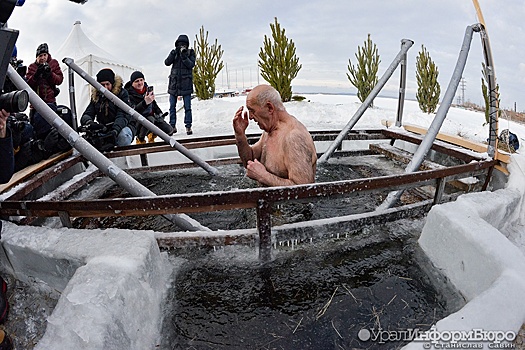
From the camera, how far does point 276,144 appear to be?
11.5ft

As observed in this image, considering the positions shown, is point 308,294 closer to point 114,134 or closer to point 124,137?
point 114,134

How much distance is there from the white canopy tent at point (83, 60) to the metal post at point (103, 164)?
31.9 feet

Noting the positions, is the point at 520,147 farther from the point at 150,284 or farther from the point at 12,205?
the point at 12,205

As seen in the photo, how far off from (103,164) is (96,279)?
139 cm

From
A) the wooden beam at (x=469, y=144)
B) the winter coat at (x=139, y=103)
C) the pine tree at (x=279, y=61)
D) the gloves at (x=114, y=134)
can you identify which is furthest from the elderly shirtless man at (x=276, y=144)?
the pine tree at (x=279, y=61)

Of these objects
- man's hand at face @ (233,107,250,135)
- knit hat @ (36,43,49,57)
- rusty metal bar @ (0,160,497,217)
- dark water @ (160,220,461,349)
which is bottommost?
dark water @ (160,220,461,349)

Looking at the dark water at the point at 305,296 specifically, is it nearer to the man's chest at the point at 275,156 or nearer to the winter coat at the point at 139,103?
the man's chest at the point at 275,156

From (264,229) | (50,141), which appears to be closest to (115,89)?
(50,141)

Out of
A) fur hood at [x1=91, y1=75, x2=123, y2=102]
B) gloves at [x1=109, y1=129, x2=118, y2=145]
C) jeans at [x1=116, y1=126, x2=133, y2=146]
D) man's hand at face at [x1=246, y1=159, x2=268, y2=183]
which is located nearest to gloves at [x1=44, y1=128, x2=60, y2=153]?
gloves at [x1=109, y1=129, x2=118, y2=145]

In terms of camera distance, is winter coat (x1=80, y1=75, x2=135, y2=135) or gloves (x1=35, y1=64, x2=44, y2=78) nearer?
gloves (x1=35, y1=64, x2=44, y2=78)

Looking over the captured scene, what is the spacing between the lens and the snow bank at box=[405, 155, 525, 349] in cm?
158

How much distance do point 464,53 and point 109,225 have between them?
4.17 m

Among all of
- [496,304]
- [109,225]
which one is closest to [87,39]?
[109,225]

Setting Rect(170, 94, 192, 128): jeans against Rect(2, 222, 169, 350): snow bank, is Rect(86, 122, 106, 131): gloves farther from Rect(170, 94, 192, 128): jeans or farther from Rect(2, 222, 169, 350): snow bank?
Rect(170, 94, 192, 128): jeans
